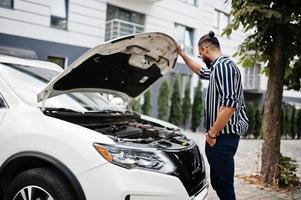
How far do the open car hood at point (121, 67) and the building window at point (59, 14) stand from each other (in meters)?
11.4

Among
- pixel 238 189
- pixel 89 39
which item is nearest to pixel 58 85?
pixel 238 189

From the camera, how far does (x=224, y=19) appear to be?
2312 centimetres

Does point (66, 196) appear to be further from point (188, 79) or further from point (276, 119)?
point (188, 79)

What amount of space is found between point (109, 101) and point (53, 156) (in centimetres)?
214

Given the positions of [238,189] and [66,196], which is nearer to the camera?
[66,196]

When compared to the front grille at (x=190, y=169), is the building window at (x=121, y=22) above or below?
above

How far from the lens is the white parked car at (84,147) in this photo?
8.73ft

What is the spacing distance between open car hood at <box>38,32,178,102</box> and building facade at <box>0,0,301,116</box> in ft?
23.6

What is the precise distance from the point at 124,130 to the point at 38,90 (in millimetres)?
1018

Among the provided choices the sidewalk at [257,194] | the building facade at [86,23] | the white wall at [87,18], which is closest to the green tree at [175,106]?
the building facade at [86,23]

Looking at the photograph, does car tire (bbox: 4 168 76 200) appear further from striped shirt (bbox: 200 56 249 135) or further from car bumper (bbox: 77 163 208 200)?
striped shirt (bbox: 200 56 249 135)

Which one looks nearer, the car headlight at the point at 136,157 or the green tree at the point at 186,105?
the car headlight at the point at 136,157

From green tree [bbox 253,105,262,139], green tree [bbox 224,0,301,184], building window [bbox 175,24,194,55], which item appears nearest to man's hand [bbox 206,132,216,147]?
green tree [bbox 224,0,301,184]

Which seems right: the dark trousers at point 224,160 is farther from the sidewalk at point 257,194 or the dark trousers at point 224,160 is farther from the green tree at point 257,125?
the green tree at point 257,125
